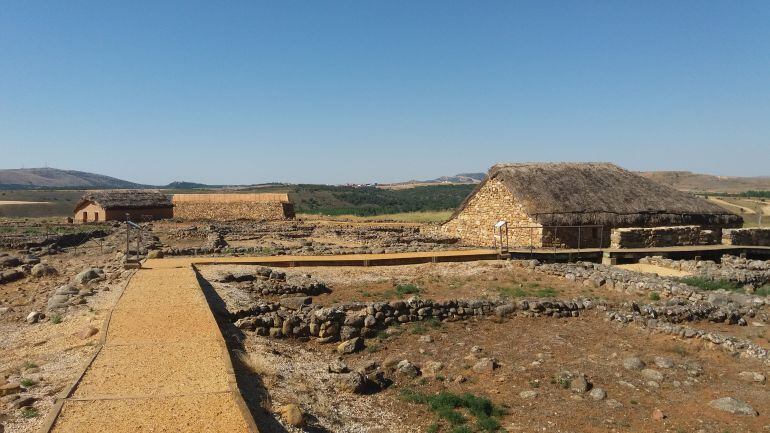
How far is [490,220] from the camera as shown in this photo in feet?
82.9

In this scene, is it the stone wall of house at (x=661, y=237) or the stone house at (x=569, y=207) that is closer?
the stone wall of house at (x=661, y=237)

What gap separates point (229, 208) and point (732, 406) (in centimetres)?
4156

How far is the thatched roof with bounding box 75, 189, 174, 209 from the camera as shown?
141 ft

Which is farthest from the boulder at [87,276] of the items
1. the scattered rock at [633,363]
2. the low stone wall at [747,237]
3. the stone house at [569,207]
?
the low stone wall at [747,237]

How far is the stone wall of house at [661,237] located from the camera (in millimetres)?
22297

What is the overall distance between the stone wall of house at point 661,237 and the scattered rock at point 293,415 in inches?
729

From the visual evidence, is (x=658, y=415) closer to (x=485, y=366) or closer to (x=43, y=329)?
(x=485, y=366)

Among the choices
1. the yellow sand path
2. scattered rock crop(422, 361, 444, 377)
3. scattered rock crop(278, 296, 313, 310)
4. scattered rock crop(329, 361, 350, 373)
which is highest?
the yellow sand path

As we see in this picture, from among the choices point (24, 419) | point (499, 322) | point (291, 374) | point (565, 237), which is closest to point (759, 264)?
point (565, 237)

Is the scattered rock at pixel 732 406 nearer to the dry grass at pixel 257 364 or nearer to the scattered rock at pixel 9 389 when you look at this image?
the dry grass at pixel 257 364

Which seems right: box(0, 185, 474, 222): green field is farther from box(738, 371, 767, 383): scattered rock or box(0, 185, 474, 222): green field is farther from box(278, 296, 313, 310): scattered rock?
box(738, 371, 767, 383): scattered rock

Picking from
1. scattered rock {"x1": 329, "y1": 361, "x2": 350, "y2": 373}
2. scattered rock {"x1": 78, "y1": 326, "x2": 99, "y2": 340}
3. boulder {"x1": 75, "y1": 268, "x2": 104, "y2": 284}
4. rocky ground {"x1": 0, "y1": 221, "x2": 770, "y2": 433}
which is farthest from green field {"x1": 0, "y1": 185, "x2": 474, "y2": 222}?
scattered rock {"x1": 78, "y1": 326, "x2": 99, "y2": 340}

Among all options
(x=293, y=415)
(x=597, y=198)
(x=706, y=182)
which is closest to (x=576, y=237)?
(x=597, y=198)

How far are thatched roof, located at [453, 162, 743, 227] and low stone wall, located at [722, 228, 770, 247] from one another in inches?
62.9
